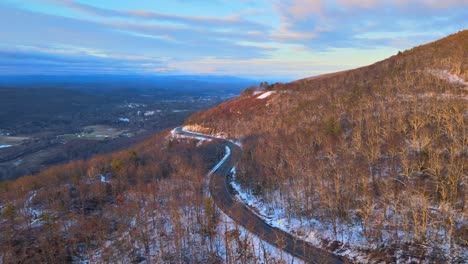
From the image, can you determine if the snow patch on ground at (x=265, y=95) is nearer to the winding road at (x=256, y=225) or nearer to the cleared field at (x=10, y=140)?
the winding road at (x=256, y=225)

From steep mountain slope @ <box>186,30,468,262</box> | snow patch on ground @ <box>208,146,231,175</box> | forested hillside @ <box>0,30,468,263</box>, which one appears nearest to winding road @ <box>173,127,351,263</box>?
snow patch on ground @ <box>208,146,231,175</box>

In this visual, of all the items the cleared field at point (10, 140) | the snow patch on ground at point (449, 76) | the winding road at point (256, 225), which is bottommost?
the cleared field at point (10, 140)

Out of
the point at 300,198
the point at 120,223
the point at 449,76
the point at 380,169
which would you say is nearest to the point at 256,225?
the point at 300,198

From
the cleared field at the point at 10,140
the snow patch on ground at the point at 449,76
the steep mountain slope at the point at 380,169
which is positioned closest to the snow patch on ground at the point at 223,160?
the steep mountain slope at the point at 380,169

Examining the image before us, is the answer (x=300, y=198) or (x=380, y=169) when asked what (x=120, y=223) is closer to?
(x=300, y=198)

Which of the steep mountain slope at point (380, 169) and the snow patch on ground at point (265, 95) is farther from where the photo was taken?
the snow patch on ground at point (265, 95)

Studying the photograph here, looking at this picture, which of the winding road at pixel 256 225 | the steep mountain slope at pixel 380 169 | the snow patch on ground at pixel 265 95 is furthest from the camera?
the snow patch on ground at pixel 265 95
